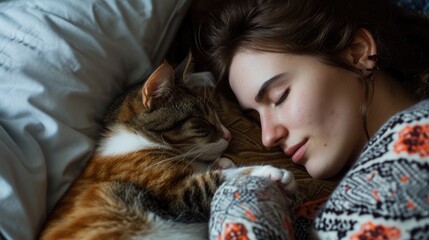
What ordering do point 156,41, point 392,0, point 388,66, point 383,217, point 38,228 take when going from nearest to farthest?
point 383,217, point 38,228, point 388,66, point 156,41, point 392,0

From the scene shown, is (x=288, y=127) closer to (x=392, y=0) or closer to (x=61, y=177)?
(x=61, y=177)

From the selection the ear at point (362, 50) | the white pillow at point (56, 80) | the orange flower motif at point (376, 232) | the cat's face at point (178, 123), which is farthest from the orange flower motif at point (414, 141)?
the white pillow at point (56, 80)

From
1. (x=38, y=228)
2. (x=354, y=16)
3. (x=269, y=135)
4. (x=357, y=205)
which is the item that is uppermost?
(x=354, y=16)

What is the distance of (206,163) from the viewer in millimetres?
1383

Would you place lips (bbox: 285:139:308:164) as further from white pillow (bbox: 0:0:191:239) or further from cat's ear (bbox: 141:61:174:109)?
white pillow (bbox: 0:0:191:239)

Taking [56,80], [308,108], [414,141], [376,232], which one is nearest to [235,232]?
[376,232]

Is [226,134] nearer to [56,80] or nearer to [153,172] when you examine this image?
[153,172]

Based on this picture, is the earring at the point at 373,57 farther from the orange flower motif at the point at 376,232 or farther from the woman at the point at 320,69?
the orange flower motif at the point at 376,232

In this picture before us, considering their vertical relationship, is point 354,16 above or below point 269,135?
above

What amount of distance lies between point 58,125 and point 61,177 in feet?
0.46

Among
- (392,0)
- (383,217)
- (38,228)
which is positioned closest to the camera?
(383,217)

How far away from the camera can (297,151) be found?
125 centimetres

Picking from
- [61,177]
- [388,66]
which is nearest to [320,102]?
[388,66]

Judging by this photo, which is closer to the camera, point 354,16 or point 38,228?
point 38,228
